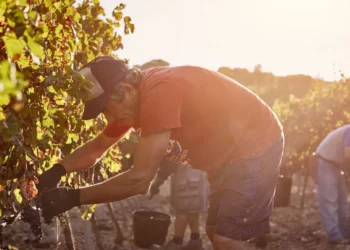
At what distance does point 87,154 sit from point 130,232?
4.35m

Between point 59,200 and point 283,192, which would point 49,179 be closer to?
point 59,200

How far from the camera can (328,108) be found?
11.4 meters

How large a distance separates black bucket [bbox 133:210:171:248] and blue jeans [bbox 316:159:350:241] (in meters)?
2.26

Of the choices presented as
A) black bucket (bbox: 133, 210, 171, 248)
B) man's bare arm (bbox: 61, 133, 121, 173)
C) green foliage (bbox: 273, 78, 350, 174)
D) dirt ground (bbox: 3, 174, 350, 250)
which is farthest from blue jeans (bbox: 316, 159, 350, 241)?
man's bare arm (bbox: 61, 133, 121, 173)

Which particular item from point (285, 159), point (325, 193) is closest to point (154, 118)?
point (325, 193)

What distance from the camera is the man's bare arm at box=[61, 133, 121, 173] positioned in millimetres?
2863

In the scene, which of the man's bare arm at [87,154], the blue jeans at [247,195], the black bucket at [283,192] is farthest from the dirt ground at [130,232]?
the blue jeans at [247,195]

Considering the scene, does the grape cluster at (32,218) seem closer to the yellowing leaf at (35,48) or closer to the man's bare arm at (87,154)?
the man's bare arm at (87,154)

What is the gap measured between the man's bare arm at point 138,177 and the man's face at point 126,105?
0.28 m

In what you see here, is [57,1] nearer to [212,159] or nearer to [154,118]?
[154,118]

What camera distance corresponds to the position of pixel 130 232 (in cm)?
707

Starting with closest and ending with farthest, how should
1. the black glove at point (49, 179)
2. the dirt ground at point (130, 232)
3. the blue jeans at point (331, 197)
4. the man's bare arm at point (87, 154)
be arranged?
the black glove at point (49, 179)
the man's bare arm at point (87, 154)
the dirt ground at point (130, 232)
the blue jeans at point (331, 197)

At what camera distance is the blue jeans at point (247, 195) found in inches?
107

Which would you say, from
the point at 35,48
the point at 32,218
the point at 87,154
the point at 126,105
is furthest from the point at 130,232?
the point at 35,48
